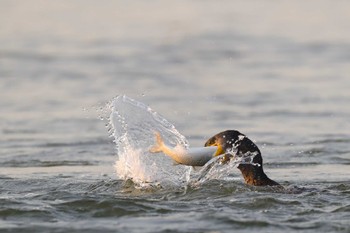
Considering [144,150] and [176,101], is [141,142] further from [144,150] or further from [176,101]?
[176,101]

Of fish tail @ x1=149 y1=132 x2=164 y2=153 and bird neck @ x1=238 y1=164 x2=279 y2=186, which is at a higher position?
fish tail @ x1=149 y1=132 x2=164 y2=153

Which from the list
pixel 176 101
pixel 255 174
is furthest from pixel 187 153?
pixel 176 101

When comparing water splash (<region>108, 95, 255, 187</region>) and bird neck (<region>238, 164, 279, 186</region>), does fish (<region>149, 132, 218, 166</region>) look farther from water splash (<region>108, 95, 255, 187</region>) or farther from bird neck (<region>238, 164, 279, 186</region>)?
water splash (<region>108, 95, 255, 187</region>)

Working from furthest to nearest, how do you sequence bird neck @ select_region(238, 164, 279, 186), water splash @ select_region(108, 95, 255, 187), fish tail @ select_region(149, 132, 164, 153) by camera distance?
1. water splash @ select_region(108, 95, 255, 187)
2. bird neck @ select_region(238, 164, 279, 186)
3. fish tail @ select_region(149, 132, 164, 153)

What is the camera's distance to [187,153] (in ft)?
33.0

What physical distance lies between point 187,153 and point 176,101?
7345 millimetres

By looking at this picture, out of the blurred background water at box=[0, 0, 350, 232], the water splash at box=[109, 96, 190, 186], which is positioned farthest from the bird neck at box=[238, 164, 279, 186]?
the water splash at box=[109, 96, 190, 186]

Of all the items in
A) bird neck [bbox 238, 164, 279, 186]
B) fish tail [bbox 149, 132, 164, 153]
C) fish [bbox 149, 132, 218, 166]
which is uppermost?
fish tail [bbox 149, 132, 164, 153]

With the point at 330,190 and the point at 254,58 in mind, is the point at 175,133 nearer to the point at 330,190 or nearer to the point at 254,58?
the point at 330,190

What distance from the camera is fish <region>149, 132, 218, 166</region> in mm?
10094

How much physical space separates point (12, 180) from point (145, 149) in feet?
5.32

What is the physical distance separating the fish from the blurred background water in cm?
38

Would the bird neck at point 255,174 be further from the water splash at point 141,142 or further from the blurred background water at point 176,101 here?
the water splash at point 141,142

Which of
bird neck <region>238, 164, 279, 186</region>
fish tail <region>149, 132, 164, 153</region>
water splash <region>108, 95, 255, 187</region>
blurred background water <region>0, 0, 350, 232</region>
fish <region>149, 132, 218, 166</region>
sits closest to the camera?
blurred background water <region>0, 0, 350, 232</region>
